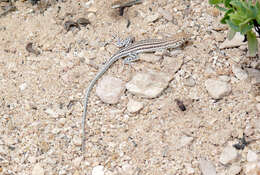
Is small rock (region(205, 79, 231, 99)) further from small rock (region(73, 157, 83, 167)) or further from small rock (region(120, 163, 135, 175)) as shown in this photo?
small rock (region(73, 157, 83, 167))

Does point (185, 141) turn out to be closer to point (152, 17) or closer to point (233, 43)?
point (233, 43)

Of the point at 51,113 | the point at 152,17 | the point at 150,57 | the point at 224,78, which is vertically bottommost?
the point at 51,113

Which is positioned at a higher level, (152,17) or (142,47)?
(152,17)

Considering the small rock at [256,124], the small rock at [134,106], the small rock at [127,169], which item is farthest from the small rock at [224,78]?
the small rock at [127,169]

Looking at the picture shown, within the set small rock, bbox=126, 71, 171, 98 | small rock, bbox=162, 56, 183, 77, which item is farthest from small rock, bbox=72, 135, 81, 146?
small rock, bbox=162, 56, 183, 77

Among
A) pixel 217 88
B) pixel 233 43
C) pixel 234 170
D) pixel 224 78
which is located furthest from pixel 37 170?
pixel 233 43

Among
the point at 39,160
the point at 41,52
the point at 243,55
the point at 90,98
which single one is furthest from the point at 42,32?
the point at 243,55

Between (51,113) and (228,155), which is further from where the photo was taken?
(51,113)

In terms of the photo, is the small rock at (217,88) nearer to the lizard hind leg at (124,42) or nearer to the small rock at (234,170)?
the small rock at (234,170)
